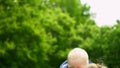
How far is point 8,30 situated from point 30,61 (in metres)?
3.40

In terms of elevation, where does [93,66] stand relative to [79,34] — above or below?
below

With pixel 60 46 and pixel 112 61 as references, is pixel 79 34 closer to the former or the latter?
pixel 60 46

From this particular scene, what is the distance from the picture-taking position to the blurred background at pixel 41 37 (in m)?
40.0

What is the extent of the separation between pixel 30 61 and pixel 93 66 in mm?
38737

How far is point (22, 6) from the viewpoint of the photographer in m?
41.1

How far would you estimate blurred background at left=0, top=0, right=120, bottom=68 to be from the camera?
40.0 m

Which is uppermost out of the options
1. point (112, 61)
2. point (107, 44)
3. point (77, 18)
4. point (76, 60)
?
point (77, 18)

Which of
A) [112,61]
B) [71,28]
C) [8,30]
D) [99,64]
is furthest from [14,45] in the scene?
[99,64]

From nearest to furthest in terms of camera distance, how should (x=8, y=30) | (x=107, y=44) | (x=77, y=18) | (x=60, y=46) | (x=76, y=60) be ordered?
1. (x=76, y=60)
2. (x=8, y=30)
3. (x=107, y=44)
4. (x=60, y=46)
5. (x=77, y=18)

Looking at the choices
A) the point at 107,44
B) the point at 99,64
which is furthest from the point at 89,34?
the point at 99,64

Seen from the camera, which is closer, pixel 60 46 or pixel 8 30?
pixel 8 30

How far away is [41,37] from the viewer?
135ft

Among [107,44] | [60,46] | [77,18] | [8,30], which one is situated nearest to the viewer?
[8,30]

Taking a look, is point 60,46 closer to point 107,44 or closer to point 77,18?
point 107,44
